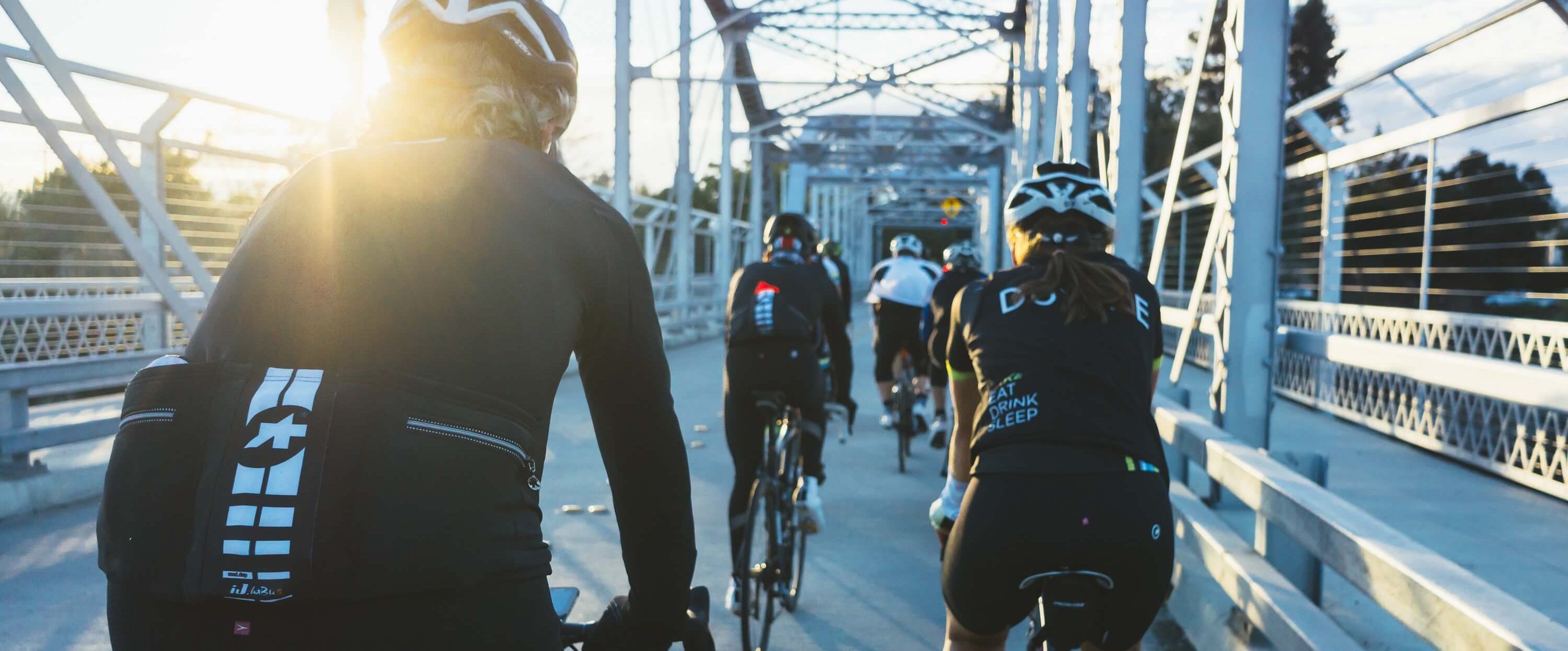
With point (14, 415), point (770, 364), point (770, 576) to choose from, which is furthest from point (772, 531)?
point (14, 415)

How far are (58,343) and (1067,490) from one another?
24.2 ft

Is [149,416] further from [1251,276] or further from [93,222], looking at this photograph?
[93,222]

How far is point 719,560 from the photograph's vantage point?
6117mm

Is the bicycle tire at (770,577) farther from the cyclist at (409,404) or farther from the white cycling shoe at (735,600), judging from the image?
the cyclist at (409,404)

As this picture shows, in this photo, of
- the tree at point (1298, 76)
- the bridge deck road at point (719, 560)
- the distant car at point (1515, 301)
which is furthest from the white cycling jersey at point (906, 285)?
the tree at point (1298, 76)

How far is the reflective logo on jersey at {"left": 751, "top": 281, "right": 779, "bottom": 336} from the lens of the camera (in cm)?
522

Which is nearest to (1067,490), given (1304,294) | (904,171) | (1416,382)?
(1416,382)

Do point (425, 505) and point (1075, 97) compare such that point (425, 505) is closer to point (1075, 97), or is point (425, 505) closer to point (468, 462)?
point (468, 462)

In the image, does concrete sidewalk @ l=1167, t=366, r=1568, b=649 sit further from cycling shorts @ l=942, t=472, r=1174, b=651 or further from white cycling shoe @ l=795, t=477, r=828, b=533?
cycling shorts @ l=942, t=472, r=1174, b=651

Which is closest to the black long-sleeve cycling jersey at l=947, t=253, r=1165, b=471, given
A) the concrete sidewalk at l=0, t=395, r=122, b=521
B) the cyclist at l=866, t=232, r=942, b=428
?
the concrete sidewalk at l=0, t=395, r=122, b=521

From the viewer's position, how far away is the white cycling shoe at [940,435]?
959 cm

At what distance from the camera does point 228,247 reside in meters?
10.4

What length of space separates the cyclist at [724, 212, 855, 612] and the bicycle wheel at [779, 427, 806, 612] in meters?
0.05

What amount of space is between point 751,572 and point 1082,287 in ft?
7.22
